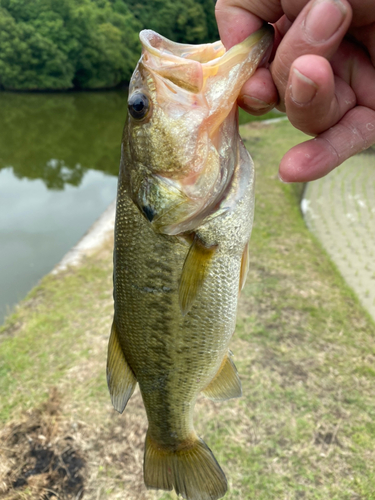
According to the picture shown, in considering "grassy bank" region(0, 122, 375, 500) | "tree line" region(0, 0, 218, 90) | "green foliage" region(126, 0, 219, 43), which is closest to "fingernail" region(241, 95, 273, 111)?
"grassy bank" region(0, 122, 375, 500)

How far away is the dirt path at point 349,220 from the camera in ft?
18.0

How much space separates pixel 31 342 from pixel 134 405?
1.46 metres

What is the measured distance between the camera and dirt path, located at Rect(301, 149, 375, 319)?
5.48m

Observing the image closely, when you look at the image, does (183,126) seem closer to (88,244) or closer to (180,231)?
(180,231)

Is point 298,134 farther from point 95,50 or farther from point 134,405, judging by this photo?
point 95,50

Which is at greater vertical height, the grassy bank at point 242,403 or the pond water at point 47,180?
the grassy bank at point 242,403

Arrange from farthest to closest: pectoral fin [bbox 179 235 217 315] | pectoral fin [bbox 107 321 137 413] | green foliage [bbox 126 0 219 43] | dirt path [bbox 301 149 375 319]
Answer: green foliage [bbox 126 0 219 43] < dirt path [bbox 301 149 375 319] < pectoral fin [bbox 107 321 137 413] < pectoral fin [bbox 179 235 217 315]

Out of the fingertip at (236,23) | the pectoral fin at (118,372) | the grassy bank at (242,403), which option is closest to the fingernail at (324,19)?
the fingertip at (236,23)

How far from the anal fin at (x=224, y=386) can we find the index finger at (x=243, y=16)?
1.36 metres

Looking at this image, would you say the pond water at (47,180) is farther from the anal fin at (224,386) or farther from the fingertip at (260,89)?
the fingertip at (260,89)

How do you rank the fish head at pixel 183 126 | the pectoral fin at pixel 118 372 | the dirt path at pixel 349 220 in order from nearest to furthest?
the fish head at pixel 183 126 → the pectoral fin at pixel 118 372 → the dirt path at pixel 349 220

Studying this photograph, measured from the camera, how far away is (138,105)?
129cm

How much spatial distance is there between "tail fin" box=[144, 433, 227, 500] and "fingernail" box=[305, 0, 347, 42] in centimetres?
170

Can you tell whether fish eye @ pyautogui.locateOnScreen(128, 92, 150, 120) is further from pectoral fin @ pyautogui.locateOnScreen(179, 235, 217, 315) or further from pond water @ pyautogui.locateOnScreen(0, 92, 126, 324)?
pond water @ pyautogui.locateOnScreen(0, 92, 126, 324)
